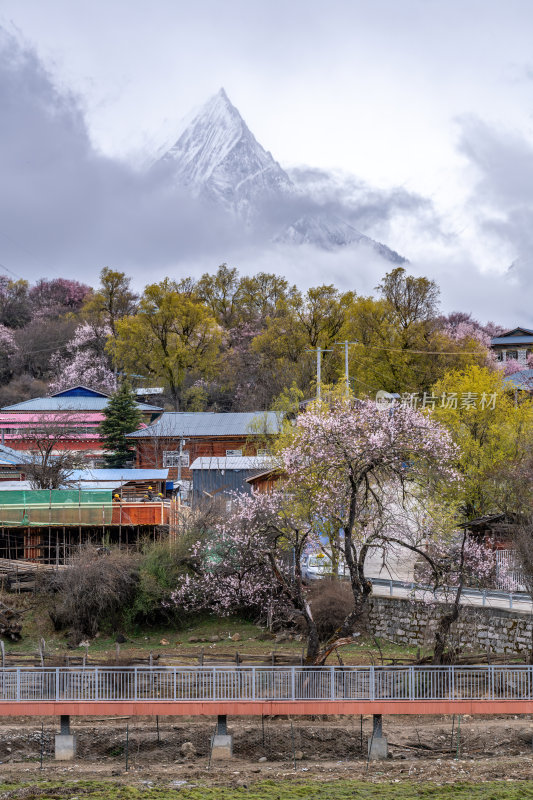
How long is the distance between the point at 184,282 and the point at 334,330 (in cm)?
2465

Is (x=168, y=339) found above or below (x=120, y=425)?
above

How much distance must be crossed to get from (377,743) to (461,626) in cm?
912

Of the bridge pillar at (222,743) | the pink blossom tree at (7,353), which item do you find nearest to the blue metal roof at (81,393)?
the pink blossom tree at (7,353)

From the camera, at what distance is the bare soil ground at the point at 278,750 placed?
71.9ft

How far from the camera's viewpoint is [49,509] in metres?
42.1

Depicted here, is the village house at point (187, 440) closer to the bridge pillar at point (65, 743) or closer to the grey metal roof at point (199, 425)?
the grey metal roof at point (199, 425)

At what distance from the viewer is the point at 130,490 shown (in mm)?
48406

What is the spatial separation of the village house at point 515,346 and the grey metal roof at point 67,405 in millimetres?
58739

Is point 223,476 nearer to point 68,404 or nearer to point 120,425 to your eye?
point 120,425

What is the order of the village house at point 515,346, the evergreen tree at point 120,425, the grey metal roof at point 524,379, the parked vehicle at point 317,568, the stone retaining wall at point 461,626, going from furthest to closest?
the village house at point 515,346 < the grey metal roof at point 524,379 < the evergreen tree at point 120,425 < the parked vehicle at point 317,568 < the stone retaining wall at point 461,626

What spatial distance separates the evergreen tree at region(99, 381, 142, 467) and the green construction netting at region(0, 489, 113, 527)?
21909 mm

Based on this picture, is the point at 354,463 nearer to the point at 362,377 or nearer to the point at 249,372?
the point at 362,377

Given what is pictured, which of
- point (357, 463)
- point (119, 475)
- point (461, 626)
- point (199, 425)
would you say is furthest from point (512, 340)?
point (357, 463)

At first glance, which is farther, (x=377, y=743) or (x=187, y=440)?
(x=187, y=440)
